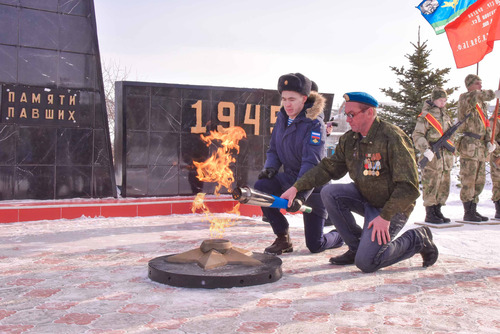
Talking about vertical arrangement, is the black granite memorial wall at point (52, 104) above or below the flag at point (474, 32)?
below

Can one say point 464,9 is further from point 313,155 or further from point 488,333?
point 488,333

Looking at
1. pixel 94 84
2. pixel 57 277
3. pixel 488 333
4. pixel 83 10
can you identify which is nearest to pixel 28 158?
pixel 94 84

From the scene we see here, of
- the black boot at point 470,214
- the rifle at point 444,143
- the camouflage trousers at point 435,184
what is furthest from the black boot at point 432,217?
the rifle at point 444,143

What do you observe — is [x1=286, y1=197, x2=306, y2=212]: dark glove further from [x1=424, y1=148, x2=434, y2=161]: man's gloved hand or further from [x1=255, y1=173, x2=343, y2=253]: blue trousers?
[x1=424, y1=148, x2=434, y2=161]: man's gloved hand

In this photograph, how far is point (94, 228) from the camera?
21.8 feet

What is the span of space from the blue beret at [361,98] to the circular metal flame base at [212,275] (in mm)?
1567

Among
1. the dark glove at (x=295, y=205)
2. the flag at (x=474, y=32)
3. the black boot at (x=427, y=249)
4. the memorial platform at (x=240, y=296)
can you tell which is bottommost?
the memorial platform at (x=240, y=296)

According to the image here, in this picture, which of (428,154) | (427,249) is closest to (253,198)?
(427,249)

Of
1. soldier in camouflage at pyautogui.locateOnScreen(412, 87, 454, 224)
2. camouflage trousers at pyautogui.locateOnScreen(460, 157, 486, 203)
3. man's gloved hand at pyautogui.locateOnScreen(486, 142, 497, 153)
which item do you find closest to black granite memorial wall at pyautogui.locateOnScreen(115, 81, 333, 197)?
soldier in camouflage at pyautogui.locateOnScreen(412, 87, 454, 224)

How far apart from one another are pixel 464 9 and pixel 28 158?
8597 millimetres

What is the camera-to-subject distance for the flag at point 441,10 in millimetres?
9672

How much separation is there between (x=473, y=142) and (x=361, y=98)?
524cm

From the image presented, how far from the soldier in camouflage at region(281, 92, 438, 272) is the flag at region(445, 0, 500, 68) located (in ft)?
19.6

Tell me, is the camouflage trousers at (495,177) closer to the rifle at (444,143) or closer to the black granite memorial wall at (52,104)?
the rifle at (444,143)
